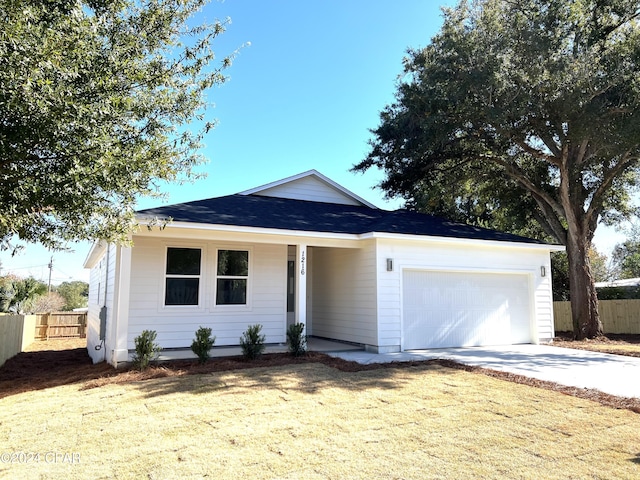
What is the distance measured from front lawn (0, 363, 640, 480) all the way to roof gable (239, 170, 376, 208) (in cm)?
773

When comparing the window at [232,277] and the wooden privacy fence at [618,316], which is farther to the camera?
the wooden privacy fence at [618,316]

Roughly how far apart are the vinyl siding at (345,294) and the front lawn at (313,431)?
3465 mm

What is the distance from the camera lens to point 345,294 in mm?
11445

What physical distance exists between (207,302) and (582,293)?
39.9ft

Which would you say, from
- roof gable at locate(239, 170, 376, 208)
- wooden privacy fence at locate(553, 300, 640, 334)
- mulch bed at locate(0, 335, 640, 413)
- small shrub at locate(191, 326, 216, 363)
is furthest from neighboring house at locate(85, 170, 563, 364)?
wooden privacy fence at locate(553, 300, 640, 334)

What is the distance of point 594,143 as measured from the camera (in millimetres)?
12828

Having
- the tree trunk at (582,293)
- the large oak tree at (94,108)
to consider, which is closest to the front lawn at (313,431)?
the large oak tree at (94,108)

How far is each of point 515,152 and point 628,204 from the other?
602 cm

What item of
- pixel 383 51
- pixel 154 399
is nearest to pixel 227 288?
pixel 154 399

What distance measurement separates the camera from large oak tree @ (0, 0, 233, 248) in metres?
4.23

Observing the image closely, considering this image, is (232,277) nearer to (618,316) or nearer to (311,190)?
(311,190)

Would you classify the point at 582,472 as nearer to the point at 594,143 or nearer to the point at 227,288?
the point at 227,288

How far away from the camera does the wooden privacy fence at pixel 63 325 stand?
19047mm

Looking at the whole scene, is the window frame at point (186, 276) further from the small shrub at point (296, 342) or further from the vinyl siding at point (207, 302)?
the small shrub at point (296, 342)
